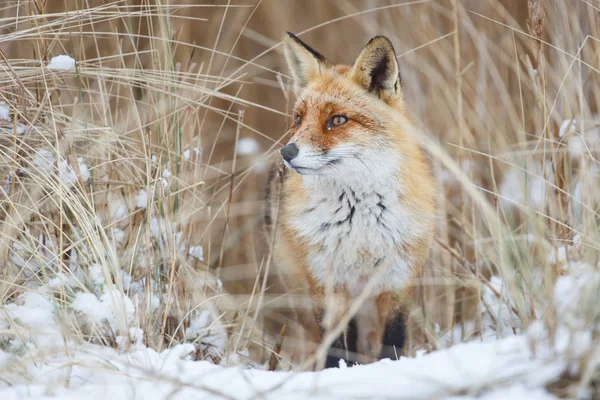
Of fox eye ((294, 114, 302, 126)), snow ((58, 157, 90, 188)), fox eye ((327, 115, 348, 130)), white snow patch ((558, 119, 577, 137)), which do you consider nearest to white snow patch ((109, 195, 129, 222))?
snow ((58, 157, 90, 188))

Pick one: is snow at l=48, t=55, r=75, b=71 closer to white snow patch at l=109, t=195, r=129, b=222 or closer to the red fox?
white snow patch at l=109, t=195, r=129, b=222

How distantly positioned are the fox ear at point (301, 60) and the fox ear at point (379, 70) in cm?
31

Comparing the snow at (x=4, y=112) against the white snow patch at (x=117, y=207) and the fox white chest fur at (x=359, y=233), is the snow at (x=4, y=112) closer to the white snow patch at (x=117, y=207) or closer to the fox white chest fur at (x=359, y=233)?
the white snow patch at (x=117, y=207)

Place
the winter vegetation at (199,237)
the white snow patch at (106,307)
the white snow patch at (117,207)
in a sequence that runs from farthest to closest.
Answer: the white snow patch at (117,207) < the white snow patch at (106,307) < the winter vegetation at (199,237)

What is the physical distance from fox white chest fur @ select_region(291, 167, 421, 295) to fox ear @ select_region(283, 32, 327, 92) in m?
0.65

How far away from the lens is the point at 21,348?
7.02 feet

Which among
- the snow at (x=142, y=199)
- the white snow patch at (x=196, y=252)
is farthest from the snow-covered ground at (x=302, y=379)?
the white snow patch at (x=196, y=252)

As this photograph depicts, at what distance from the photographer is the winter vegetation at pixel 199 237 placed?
1581 mm

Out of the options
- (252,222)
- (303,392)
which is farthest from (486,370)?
(252,222)

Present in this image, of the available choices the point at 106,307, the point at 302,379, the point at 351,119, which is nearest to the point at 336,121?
the point at 351,119

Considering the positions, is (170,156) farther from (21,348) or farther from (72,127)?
(21,348)

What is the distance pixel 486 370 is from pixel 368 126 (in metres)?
1.61

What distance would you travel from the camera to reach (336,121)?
2.87 metres

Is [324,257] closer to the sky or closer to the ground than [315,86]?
closer to the ground
